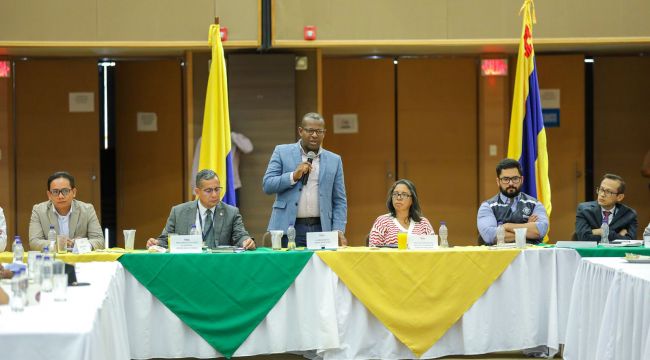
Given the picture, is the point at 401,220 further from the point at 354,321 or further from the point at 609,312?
the point at 609,312

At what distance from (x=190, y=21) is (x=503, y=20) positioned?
2960 mm

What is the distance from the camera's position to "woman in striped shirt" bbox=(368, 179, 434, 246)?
6816mm

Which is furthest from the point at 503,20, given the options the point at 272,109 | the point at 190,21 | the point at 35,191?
the point at 35,191

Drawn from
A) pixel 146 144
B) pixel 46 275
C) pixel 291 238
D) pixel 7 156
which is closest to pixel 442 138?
pixel 146 144

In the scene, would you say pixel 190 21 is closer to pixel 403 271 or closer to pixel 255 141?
pixel 255 141

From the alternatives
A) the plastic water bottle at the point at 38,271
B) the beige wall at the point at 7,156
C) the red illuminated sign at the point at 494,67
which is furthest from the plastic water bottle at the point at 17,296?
the red illuminated sign at the point at 494,67

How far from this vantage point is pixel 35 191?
35.4ft

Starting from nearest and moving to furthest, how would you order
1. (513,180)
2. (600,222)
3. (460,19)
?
(513,180)
(600,222)
(460,19)

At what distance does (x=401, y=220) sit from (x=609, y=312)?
6.49 feet

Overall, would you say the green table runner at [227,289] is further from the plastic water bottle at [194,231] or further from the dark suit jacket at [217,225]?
the dark suit jacket at [217,225]

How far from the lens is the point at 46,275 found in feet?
14.1

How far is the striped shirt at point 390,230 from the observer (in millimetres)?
6809

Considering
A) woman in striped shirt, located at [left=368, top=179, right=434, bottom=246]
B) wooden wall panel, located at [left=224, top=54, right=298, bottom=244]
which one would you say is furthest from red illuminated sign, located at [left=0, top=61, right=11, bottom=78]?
woman in striped shirt, located at [left=368, top=179, right=434, bottom=246]

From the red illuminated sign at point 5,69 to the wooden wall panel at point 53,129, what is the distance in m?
0.31
